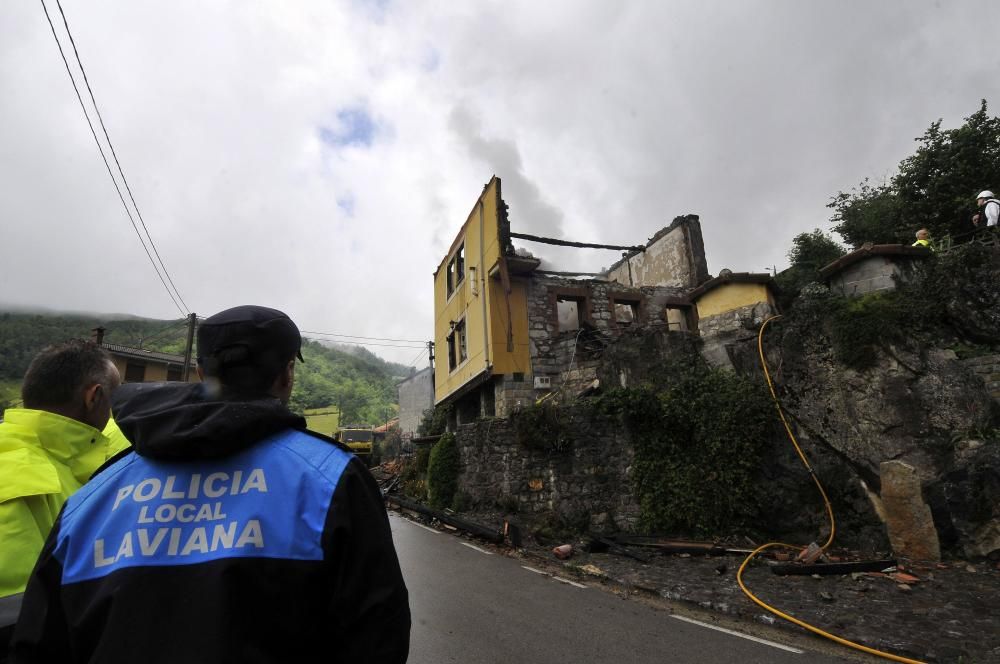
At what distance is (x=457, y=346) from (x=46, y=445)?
16772 mm

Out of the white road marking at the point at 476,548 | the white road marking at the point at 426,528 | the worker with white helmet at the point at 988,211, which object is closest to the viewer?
the worker with white helmet at the point at 988,211

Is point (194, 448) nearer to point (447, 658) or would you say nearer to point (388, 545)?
point (388, 545)

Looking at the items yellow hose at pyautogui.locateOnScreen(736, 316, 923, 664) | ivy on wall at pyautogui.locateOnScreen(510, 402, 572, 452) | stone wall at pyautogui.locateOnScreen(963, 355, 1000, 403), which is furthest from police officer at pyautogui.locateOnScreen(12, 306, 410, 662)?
ivy on wall at pyautogui.locateOnScreen(510, 402, 572, 452)

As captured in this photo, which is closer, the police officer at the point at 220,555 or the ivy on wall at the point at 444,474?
the police officer at the point at 220,555

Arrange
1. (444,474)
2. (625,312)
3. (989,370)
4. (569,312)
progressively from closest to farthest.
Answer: (989,370), (444,474), (569,312), (625,312)

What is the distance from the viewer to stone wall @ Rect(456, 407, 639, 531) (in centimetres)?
1059

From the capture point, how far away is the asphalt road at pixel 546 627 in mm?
4559

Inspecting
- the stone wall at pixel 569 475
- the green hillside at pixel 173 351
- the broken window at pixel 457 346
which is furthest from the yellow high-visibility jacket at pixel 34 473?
the green hillside at pixel 173 351

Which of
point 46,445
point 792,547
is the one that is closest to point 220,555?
point 46,445

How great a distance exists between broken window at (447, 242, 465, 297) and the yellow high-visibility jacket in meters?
16.6

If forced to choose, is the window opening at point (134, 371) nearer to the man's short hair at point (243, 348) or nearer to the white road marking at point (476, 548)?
the white road marking at point (476, 548)

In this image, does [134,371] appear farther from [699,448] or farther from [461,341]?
[699,448]

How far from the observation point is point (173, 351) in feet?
127

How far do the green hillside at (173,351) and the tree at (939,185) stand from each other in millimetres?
21768
